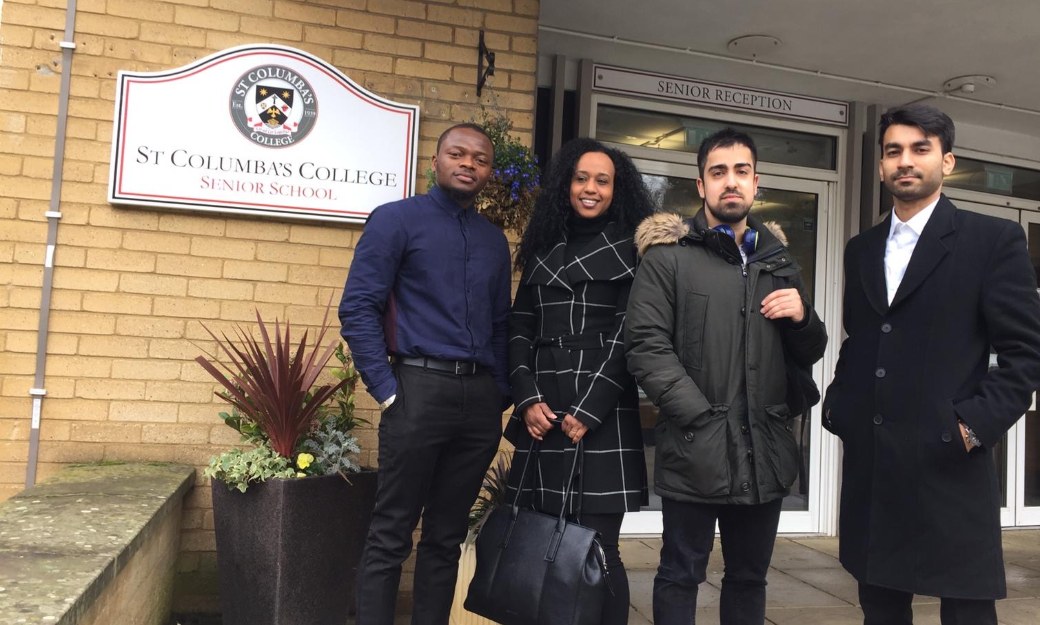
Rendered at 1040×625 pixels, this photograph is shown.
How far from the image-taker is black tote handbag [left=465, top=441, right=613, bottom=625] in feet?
7.52

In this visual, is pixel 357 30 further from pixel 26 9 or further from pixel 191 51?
pixel 26 9

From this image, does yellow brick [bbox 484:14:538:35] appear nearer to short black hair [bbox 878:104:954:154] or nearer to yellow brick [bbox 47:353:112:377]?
short black hair [bbox 878:104:954:154]

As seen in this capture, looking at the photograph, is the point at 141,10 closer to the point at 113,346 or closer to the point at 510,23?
the point at 113,346

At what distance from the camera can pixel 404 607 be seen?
3.47 meters

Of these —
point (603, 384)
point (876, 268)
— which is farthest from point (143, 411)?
point (876, 268)

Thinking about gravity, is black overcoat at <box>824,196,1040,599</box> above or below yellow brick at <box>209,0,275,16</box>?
below

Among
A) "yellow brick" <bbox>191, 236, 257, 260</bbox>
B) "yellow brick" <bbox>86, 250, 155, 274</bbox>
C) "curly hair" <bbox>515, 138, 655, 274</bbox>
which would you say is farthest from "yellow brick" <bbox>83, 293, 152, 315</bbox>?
"curly hair" <bbox>515, 138, 655, 274</bbox>

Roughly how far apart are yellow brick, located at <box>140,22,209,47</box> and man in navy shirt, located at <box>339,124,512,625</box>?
54.9 inches

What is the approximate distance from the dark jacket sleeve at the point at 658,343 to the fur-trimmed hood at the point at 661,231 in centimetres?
3

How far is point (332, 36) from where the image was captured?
11.4ft

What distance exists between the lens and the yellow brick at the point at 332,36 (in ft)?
11.3

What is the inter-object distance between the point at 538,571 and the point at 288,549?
39.5 inches

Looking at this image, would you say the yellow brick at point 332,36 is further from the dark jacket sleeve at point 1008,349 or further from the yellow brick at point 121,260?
the dark jacket sleeve at point 1008,349

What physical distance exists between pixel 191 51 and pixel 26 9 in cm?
64
